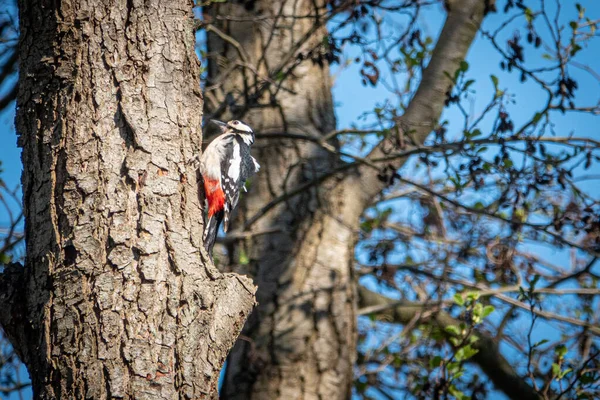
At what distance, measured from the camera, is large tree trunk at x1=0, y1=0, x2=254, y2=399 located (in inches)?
94.3

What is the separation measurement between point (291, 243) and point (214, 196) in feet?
4.03

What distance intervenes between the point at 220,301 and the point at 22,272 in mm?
774

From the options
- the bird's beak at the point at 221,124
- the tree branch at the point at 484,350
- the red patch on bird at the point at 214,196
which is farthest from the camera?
the tree branch at the point at 484,350

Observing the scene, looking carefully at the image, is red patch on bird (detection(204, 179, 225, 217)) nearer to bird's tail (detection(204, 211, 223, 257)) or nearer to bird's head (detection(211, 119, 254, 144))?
bird's tail (detection(204, 211, 223, 257))

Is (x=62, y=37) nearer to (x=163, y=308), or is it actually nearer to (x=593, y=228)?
(x=163, y=308)

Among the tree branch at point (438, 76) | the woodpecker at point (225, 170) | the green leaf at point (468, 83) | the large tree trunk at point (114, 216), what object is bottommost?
the large tree trunk at point (114, 216)

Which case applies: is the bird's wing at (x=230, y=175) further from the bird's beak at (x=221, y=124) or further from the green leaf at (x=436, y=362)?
the green leaf at (x=436, y=362)

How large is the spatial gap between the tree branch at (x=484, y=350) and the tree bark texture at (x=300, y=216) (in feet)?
3.26

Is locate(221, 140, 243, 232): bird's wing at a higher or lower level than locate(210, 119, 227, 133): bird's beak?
lower

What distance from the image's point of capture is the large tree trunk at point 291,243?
15.3ft

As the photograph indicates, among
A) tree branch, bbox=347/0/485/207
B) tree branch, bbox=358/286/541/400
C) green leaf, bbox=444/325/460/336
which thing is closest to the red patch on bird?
tree branch, bbox=347/0/485/207

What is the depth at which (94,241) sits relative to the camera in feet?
8.23

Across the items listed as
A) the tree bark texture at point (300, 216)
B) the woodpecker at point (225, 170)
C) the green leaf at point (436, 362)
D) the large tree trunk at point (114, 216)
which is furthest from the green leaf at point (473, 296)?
the large tree trunk at point (114, 216)

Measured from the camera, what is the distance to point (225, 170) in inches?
164
